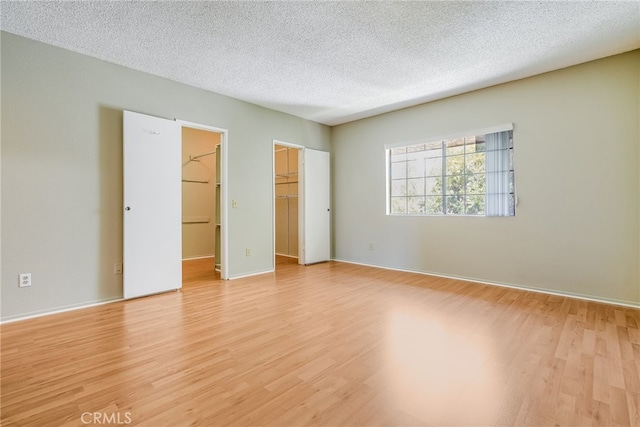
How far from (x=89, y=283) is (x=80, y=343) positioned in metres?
1.08

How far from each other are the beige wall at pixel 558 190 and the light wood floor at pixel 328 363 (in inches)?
20.5

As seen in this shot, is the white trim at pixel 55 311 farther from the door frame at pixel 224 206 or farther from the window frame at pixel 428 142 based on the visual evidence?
the window frame at pixel 428 142

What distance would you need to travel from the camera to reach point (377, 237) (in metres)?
5.20

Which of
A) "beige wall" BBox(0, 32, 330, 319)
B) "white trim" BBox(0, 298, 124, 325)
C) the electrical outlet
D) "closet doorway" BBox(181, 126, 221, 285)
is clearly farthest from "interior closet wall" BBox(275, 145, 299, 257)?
the electrical outlet

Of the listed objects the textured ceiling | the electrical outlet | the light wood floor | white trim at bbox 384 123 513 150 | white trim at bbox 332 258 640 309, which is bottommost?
the light wood floor

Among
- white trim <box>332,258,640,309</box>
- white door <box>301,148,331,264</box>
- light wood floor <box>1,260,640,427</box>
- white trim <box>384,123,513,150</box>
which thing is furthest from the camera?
white door <box>301,148,331,264</box>

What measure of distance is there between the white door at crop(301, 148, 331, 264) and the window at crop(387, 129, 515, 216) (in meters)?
1.27

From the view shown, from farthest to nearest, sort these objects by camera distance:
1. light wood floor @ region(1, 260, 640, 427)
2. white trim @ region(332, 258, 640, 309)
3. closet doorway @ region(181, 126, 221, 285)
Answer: closet doorway @ region(181, 126, 221, 285)
white trim @ region(332, 258, 640, 309)
light wood floor @ region(1, 260, 640, 427)

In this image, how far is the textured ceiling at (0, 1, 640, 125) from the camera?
235 cm

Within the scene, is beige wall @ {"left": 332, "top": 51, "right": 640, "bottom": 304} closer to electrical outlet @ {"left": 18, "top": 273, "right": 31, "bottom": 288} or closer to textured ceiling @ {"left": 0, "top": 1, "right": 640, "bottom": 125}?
textured ceiling @ {"left": 0, "top": 1, "right": 640, "bottom": 125}

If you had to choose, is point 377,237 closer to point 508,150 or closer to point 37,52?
point 508,150

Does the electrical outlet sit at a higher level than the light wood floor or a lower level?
higher

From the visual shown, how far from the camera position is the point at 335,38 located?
9.02 feet

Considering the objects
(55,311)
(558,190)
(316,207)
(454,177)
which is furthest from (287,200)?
(558,190)
